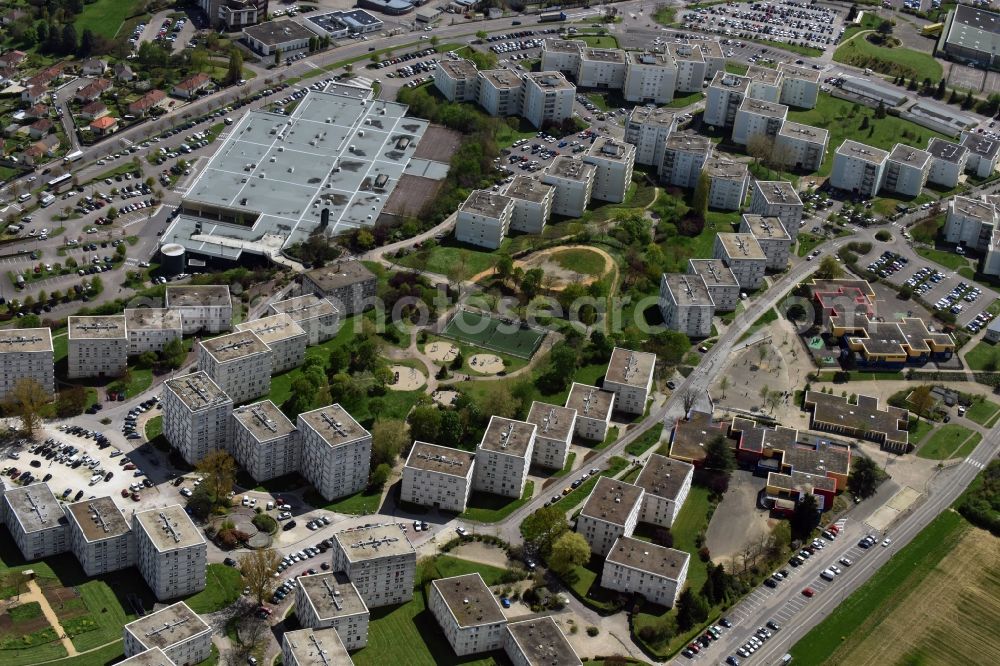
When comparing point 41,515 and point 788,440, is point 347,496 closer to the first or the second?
point 41,515

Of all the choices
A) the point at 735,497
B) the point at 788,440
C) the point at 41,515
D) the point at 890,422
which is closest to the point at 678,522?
the point at 735,497

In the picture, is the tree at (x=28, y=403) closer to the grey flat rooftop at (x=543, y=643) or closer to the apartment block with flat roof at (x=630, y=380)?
the grey flat rooftop at (x=543, y=643)

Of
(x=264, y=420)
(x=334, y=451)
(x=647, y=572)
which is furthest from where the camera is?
(x=264, y=420)

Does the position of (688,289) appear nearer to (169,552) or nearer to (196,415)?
(196,415)

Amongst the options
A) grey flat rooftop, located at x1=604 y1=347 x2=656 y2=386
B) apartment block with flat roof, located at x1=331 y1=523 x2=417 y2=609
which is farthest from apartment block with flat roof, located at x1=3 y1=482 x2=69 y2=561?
grey flat rooftop, located at x1=604 y1=347 x2=656 y2=386

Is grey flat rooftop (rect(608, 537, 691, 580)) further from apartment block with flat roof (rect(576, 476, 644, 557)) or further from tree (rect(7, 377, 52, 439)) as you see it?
tree (rect(7, 377, 52, 439))

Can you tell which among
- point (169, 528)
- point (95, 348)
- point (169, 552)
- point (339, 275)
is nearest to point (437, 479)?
point (169, 528)

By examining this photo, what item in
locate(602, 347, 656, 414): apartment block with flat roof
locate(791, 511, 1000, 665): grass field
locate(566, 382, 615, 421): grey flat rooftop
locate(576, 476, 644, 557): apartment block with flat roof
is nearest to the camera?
locate(791, 511, 1000, 665): grass field
